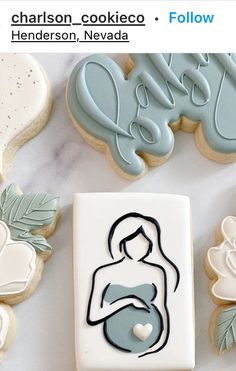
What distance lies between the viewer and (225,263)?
1.07 meters

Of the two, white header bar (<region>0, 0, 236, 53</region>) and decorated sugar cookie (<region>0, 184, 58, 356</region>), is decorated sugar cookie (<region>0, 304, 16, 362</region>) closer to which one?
decorated sugar cookie (<region>0, 184, 58, 356</region>)

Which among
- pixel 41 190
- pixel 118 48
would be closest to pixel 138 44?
pixel 118 48

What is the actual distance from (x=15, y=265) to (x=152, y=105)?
312 millimetres

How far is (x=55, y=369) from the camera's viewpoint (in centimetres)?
107

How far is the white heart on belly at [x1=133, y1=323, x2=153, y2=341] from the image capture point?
1043mm

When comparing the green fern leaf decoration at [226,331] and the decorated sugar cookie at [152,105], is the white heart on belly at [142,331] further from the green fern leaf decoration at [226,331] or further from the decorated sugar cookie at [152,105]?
the decorated sugar cookie at [152,105]

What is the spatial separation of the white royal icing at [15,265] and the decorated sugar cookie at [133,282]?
0.22 ft

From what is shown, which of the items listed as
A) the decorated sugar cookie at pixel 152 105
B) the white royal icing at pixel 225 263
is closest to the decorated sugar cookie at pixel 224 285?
the white royal icing at pixel 225 263

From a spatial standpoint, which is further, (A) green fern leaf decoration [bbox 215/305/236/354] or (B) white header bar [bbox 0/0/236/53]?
(B) white header bar [bbox 0/0/236/53]

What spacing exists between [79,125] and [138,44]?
16 cm

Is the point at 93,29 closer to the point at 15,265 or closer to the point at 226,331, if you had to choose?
the point at 15,265

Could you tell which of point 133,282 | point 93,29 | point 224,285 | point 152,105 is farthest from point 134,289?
point 93,29

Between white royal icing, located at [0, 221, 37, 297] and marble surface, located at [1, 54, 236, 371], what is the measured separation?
0.15 ft

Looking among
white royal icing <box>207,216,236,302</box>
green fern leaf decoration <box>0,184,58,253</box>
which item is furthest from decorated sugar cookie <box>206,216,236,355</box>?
green fern leaf decoration <box>0,184,58,253</box>
